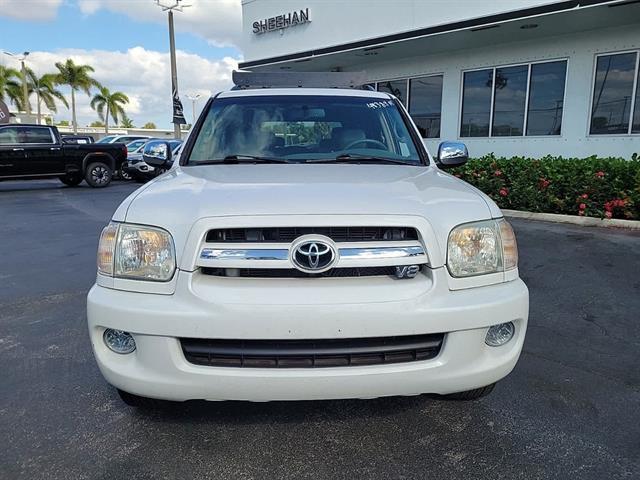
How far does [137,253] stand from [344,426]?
1304mm

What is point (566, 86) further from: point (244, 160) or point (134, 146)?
point (134, 146)

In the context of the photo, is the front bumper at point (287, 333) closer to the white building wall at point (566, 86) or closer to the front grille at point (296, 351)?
the front grille at point (296, 351)

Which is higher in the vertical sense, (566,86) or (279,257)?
(566,86)

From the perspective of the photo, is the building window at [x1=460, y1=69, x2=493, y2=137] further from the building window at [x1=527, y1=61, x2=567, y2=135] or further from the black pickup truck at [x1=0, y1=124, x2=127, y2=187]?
the black pickup truck at [x1=0, y1=124, x2=127, y2=187]

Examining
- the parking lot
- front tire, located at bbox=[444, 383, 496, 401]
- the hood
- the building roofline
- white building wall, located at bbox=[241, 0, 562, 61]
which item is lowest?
the parking lot

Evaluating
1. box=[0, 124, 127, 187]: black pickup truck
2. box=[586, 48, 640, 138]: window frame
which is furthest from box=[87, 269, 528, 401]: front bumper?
box=[0, 124, 127, 187]: black pickup truck

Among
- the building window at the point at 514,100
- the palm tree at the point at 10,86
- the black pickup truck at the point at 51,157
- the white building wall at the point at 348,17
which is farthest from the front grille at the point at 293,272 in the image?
the palm tree at the point at 10,86

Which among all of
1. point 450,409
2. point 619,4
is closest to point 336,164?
point 450,409

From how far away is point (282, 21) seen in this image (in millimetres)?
15047

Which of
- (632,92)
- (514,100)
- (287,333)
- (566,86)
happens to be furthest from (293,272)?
(514,100)

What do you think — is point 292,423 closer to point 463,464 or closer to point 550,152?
point 463,464

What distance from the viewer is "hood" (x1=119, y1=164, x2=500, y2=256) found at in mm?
2152

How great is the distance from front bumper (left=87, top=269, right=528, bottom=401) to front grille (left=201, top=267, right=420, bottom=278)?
0.13m

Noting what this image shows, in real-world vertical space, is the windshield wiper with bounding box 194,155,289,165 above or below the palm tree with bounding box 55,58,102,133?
below
